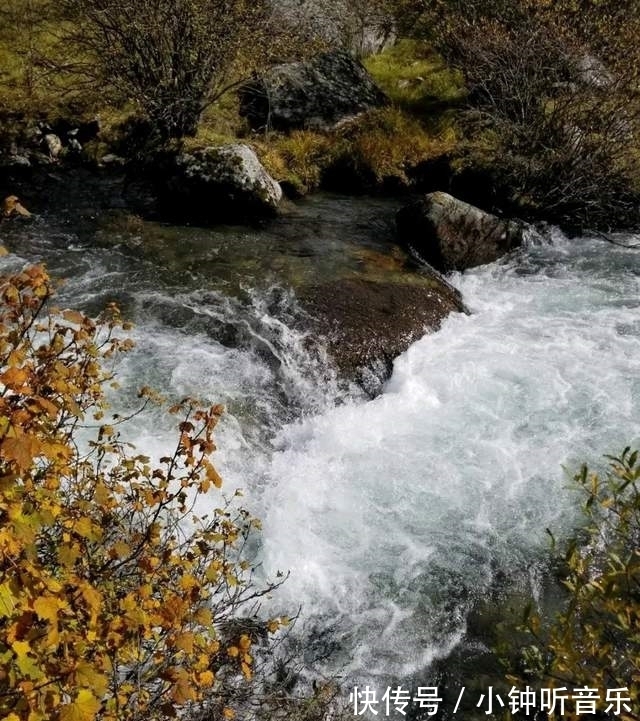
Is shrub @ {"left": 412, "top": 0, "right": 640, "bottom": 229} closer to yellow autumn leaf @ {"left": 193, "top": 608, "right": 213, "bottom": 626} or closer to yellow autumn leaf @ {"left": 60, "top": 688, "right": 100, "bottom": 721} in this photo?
yellow autumn leaf @ {"left": 193, "top": 608, "right": 213, "bottom": 626}

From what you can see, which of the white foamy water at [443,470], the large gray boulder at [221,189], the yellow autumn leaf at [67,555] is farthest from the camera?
the large gray boulder at [221,189]

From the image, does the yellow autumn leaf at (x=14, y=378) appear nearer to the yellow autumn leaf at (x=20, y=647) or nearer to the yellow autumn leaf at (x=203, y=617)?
the yellow autumn leaf at (x=20, y=647)

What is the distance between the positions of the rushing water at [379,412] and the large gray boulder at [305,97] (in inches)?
185

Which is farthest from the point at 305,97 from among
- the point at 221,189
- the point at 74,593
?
the point at 74,593

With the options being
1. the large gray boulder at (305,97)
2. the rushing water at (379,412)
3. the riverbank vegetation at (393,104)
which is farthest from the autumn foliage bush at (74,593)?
the large gray boulder at (305,97)

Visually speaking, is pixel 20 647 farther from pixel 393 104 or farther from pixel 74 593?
pixel 393 104

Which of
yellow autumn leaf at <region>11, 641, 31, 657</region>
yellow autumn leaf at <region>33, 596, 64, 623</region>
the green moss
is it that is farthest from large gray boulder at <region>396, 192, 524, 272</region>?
yellow autumn leaf at <region>11, 641, 31, 657</region>

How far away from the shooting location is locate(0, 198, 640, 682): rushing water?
15.3 ft

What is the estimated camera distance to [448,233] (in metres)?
9.34

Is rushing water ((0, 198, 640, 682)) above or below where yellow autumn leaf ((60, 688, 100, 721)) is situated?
below

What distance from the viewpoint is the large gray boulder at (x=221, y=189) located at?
9875 mm

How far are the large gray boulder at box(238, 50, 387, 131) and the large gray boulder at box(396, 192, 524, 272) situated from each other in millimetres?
4783

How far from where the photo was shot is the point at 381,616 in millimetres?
4434

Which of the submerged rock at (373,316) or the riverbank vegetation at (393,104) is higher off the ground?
the riverbank vegetation at (393,104)
